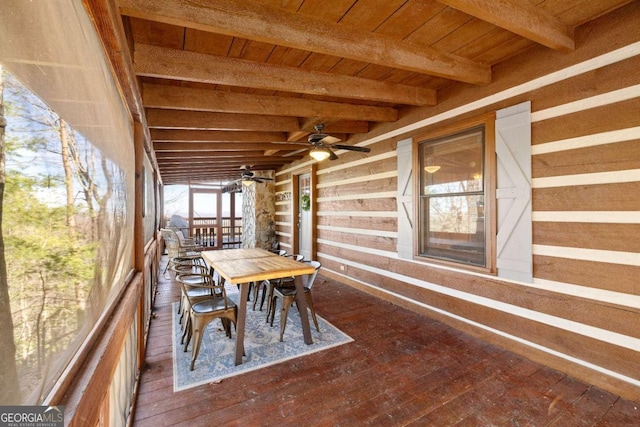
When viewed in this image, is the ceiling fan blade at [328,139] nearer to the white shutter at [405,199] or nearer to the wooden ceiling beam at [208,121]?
the wooden ceiling beam at [208,121]

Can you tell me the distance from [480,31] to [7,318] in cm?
306

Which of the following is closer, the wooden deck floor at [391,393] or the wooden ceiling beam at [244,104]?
the wooden deck floor at [391,393]

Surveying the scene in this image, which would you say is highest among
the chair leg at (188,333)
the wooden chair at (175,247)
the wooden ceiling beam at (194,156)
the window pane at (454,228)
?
the wooden ceiling beam at (194,156)

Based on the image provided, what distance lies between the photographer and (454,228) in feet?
11.0

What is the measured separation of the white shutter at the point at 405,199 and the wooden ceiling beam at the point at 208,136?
6.81ft

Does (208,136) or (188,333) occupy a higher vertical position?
(208,136)

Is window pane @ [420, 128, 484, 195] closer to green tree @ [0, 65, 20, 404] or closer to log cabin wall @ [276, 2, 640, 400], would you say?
log cabin wall @ [276, 2, 640, 400]

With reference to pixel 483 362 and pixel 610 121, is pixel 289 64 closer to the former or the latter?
pixel 610 121

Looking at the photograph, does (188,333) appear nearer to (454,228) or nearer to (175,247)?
(454,228)

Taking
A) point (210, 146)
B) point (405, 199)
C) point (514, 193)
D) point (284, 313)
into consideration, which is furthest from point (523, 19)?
point (210, 146)

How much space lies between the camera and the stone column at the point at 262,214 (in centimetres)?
812

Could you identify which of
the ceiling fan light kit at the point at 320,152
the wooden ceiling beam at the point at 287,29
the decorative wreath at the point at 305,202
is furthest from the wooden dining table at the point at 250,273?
the decorative wreath at the point at 305,202

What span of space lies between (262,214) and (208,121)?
15.4 feet

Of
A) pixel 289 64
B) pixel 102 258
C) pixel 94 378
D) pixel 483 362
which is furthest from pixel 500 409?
pixel 289 64
